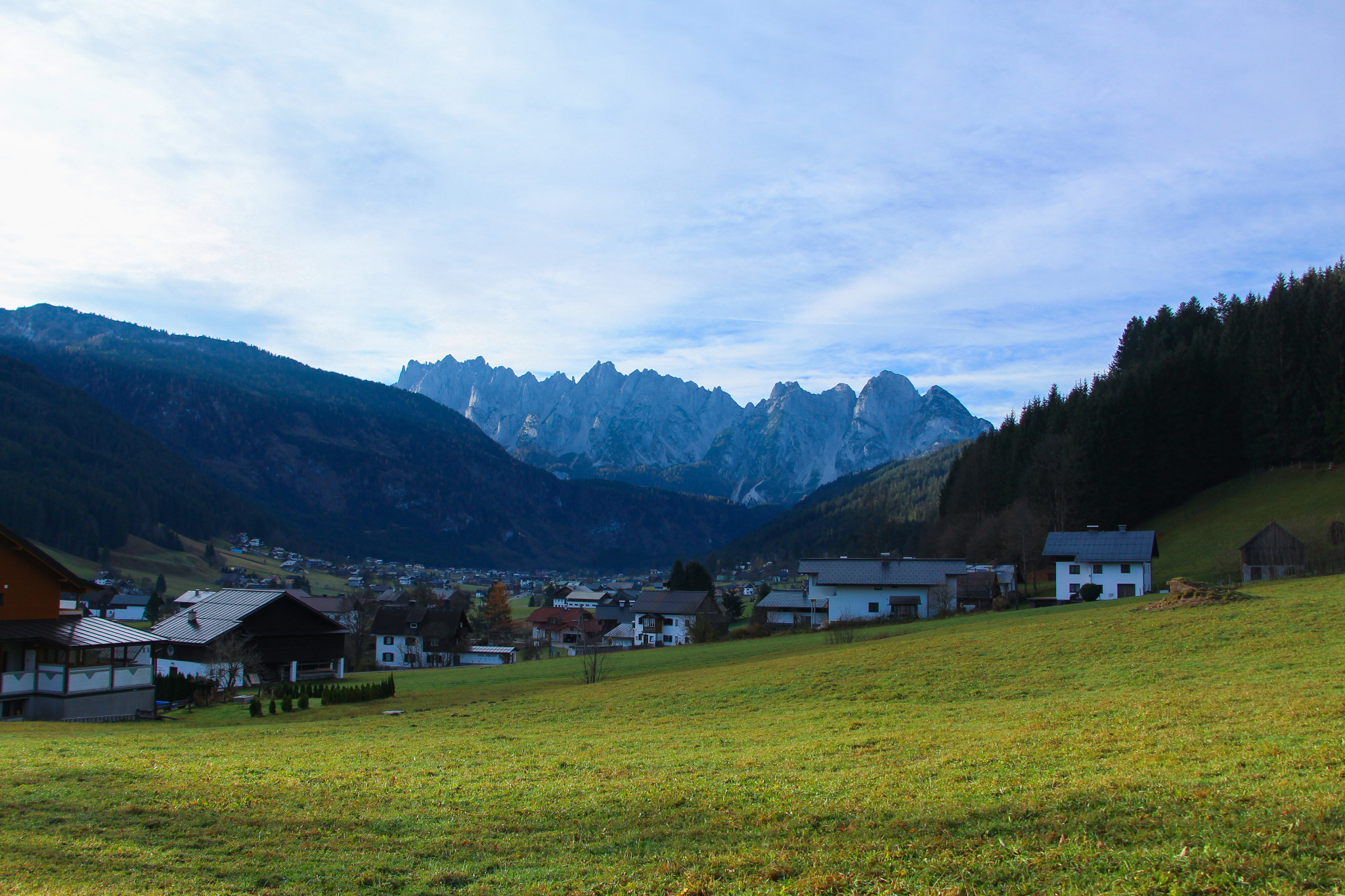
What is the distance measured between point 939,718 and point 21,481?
218426mm

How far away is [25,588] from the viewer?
34.9 meters

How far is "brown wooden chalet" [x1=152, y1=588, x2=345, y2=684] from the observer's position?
51438 millimetres

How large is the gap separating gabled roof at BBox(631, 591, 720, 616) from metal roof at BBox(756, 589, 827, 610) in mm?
8444

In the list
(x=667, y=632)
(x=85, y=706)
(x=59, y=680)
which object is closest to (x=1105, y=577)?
(x=667, y=632)

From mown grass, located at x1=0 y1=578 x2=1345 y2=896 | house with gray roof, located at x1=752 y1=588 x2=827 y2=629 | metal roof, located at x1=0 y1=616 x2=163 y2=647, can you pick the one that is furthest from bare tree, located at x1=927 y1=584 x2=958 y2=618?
metal roof, located at x1=0 y1=616 x2=163 y2=647

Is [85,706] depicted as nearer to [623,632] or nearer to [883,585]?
[883,585]

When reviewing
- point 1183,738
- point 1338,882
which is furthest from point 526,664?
point 1338,882

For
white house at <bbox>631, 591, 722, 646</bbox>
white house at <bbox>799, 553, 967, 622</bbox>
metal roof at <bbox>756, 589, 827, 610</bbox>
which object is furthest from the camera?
white house at <bbox>631, 591, 722, 646</bbox>

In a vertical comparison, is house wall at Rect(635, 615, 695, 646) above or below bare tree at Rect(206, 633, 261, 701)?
below

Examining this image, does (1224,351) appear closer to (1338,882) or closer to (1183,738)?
(1183,738)

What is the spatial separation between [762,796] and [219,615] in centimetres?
5385

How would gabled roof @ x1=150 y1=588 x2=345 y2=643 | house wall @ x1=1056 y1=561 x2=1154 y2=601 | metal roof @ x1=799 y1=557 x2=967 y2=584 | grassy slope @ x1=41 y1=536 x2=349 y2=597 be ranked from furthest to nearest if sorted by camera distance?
grassy slope @ x1=41 y1=536 x2=349 y2=597 < metal roof @ x1=799 y1=557 x2=967 y2=584 < house wall @ x1=1056 y1=561 x2=1154 y2=601 < gabled roof @ x1=150 y1=588 x2=345 y2=643

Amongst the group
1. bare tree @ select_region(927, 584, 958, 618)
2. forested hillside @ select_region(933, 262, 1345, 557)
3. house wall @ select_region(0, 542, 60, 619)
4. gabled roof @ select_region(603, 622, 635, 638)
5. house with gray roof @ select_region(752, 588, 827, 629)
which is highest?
forested hillside @ select_region(933, 262, 1345, 557)

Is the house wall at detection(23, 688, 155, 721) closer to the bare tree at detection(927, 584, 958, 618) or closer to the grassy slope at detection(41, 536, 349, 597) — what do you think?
the bare tree at detection(927, 584, 958, 618)
